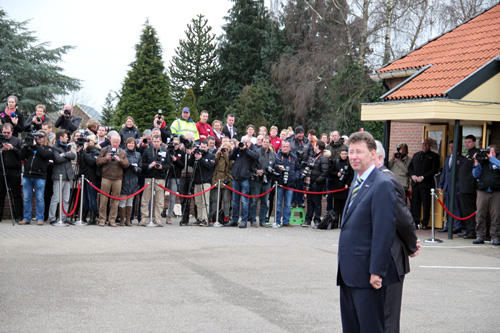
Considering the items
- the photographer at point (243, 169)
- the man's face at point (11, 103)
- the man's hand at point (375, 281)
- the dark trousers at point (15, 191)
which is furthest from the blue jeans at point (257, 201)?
the man's hand at point (375, 281)

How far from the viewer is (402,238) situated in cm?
519

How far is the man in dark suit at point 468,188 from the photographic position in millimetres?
15023

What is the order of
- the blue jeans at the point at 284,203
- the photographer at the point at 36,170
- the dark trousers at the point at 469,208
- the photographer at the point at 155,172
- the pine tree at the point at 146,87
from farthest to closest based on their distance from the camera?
the pine tree at the point at 146,87, the blue jeans at the point at 284,203, the photographer at the point at 155,172, the dark trousers at the point at 469,208, the photographer at the point at 36,170

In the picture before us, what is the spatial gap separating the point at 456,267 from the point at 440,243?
11.4 feet

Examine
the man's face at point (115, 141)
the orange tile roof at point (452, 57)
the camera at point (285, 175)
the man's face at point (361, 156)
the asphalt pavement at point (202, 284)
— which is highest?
the orange tile roof at point (452, 57)

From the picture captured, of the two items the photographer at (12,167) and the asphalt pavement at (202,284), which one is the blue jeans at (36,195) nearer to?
the photographer at (12,167)

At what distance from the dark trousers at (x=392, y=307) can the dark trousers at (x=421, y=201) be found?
12256 millimetres

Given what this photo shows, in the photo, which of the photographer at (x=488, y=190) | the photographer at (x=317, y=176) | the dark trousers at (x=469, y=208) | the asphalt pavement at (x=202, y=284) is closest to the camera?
the asphalt pavement at (x=202, y=284)

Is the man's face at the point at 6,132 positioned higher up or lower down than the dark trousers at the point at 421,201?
higher up

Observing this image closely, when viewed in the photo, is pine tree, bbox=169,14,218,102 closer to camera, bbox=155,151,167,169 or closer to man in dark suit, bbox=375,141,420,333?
camera, bbox=155,151,167,169

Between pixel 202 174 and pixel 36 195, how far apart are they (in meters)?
4.13

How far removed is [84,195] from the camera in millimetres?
15305

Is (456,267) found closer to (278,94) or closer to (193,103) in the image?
(278,94)

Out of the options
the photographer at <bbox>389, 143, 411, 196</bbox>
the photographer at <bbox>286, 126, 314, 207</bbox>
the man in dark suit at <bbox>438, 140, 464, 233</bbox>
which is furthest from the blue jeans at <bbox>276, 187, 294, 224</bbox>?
the man in dark suit at <bbox>438, 140, 464, 233</bbox>
